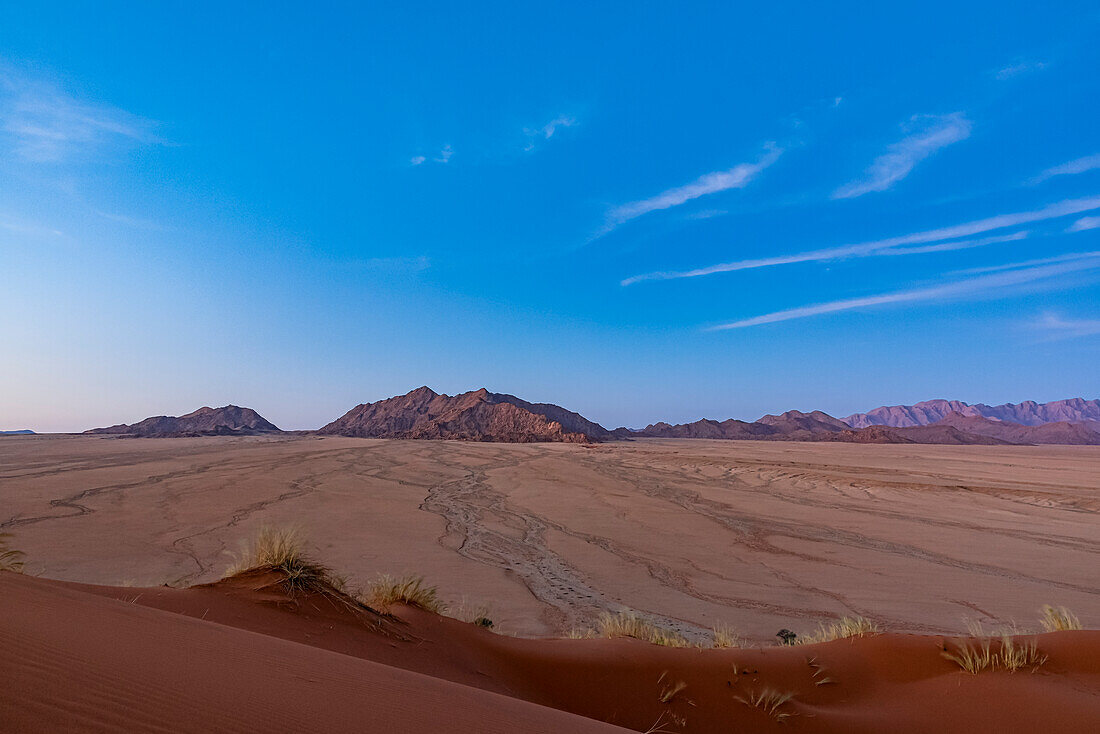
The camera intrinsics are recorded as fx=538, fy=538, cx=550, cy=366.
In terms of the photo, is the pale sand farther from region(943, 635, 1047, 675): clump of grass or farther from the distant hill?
the distant hill

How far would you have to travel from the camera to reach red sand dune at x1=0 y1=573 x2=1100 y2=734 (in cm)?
204

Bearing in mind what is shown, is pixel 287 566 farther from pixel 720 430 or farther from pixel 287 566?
pixel 720 430

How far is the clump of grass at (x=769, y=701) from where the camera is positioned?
13.8 feet

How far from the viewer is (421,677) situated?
10.9 feet

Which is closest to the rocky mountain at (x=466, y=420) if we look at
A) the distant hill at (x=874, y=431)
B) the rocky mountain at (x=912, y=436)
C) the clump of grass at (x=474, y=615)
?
the distant hill at (x=874, y=431)

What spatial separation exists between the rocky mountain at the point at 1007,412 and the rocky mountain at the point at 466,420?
108 meters

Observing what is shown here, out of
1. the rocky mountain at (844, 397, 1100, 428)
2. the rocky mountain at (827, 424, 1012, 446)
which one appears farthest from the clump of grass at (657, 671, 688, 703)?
the rocky mountain at (844, 397, 1100, 428)

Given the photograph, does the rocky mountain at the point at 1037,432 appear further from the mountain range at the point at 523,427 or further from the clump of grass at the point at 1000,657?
the clump of grass at the point at 1000,657

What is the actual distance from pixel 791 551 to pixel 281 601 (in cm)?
1112

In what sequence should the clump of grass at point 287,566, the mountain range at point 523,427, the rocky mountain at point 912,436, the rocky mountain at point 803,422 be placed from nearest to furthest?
the clump of grass at point 287,566, the mountain range at point 523,427, the rocky mountain at point 912,436, the rocky mountain at point 803,422

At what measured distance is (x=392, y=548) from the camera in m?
11.9

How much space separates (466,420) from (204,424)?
5541 centimetres

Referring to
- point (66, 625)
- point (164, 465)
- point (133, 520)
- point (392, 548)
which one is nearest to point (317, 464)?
point (164, 465)

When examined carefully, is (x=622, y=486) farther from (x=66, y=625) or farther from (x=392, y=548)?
(x=66, y=625)
